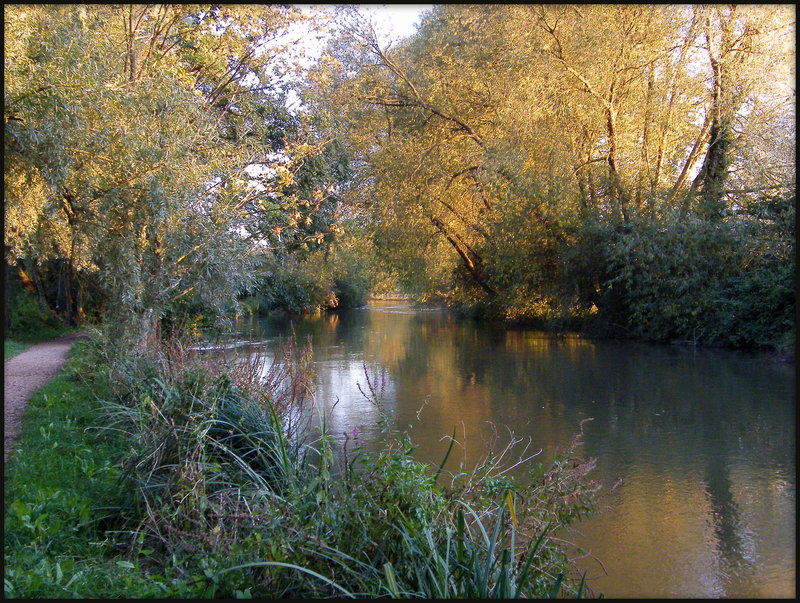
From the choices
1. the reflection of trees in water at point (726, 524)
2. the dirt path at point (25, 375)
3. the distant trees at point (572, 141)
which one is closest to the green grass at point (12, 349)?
the dirt path at point (25, 375)

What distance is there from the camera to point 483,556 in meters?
4.01

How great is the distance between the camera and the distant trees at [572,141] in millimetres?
17562

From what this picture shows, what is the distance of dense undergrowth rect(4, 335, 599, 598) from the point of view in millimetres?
3682

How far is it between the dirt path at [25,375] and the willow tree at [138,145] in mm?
1811

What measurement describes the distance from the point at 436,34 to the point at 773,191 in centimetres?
1317

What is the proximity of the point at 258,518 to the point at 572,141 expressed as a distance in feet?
61.2

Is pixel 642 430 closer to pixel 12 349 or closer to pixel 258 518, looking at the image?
pixel 258 518

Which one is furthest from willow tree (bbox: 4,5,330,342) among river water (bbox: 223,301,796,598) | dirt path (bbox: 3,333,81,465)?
river water (bbox: 223,301,796,598)

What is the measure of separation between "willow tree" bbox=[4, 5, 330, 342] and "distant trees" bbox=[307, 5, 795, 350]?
2.36m

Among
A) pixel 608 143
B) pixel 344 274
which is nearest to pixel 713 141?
pixel 608 143

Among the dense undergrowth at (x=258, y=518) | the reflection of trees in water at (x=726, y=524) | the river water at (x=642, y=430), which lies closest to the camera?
the dense undergrowth at (x=258, y=518)

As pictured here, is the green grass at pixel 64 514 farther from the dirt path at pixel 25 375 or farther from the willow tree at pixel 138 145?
the willow tree at pixel 138 145

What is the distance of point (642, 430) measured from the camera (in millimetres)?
9195

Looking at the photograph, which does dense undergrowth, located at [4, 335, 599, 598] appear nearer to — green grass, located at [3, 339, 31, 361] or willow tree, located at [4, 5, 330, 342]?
willow tree, located at [4, 5, 330, 342]
